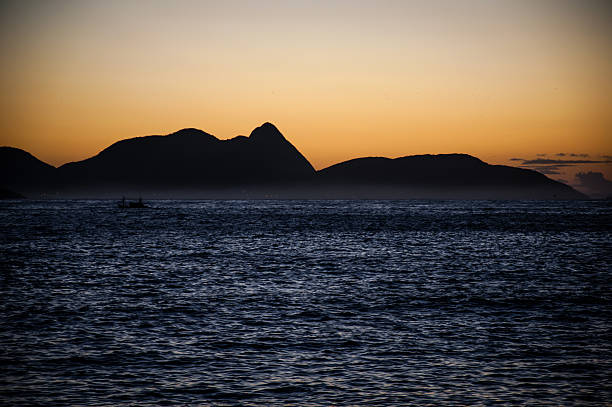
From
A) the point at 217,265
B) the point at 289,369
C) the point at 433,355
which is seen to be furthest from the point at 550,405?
the point at 217,265

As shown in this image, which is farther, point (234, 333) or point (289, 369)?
point (234, 333)

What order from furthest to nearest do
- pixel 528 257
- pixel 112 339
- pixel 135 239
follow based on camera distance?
1. pixel 135 239
2. pixel 528 257
3. pixel 112 339

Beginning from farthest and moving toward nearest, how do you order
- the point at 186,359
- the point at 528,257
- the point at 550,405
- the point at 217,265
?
the point at 528,257
the point at 217,265
the point at 186,359
the point at 550,405

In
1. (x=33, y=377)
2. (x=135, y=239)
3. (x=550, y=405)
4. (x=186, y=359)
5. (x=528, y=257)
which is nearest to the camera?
(x=550, y=405)

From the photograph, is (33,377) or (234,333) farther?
(234,333)

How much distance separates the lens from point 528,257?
6131cm

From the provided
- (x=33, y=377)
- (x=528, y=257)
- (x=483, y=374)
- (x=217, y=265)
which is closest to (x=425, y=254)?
(x=528, y=257)

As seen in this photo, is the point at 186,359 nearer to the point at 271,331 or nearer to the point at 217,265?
the point at 271,331

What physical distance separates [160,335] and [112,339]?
1.87 metres

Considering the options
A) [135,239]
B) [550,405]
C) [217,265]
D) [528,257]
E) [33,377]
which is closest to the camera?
[550,405]

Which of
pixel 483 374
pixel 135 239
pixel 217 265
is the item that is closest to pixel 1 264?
pixel 217 265

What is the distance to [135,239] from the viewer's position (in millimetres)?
83438

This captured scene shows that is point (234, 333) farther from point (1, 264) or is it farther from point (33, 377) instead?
point (1, 264)

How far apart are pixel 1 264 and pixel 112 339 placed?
1332 inches
